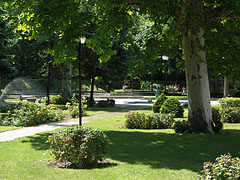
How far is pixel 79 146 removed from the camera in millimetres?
7430

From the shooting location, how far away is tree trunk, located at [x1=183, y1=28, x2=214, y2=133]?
12781mm

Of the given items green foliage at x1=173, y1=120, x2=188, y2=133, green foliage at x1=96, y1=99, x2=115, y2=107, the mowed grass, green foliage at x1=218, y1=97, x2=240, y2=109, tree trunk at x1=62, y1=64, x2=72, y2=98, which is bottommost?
the mowed grass

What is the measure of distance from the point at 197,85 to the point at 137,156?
5008 mm

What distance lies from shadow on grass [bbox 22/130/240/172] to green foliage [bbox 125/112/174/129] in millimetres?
1834

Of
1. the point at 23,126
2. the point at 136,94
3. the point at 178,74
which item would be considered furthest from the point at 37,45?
the point at 178,74

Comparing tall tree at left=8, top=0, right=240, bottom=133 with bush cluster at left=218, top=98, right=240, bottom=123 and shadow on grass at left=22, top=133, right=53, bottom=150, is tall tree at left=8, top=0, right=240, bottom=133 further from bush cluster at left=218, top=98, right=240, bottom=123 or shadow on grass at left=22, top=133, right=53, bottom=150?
bush cluster at left=218, top=98, right=240, bottom=123

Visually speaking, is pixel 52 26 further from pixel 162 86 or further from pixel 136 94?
pixel 162 86

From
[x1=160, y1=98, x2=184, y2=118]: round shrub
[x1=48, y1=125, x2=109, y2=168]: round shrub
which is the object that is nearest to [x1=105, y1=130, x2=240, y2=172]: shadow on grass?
[x1=48, y1=125, x2=109, y2=168]: round shrub

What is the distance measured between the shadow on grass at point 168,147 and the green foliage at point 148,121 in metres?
1.83

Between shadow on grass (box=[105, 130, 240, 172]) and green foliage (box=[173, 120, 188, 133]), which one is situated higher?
green foliage (box=[173, 120, 188, 133])

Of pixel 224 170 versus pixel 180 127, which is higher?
pixel 224 170

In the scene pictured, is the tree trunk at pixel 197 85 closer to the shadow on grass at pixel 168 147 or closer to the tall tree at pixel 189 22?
the tall tree at pixel 189 22

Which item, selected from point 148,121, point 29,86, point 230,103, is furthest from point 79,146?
point 29,86

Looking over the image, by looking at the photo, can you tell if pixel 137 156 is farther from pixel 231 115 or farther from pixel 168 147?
pixel 231 115
